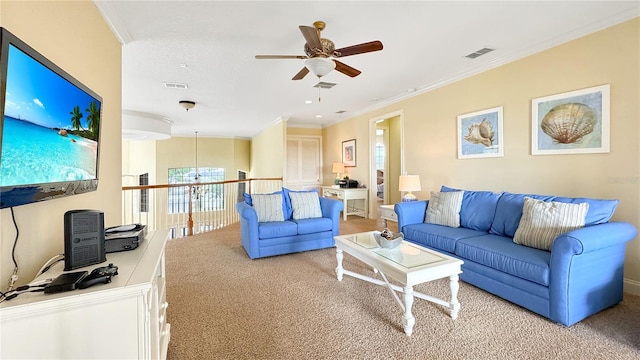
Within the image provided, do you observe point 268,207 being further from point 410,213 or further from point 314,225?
point 410,213

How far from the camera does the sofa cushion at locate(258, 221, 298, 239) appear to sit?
11.3 ft

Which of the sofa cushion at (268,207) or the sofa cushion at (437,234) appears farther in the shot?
the sofa cushion at (268,207)

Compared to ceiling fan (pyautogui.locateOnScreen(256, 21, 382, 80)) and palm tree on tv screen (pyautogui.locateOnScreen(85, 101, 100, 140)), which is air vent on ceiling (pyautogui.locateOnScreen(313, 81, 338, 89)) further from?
palm tree on tv screen (pyautogui.locateOnScreen(85, 101, 100, 140))

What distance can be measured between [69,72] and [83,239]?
107 cm

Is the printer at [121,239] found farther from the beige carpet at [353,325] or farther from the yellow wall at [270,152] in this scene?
the yellow wall at [270,152]

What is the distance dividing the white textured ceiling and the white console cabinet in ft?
6.97

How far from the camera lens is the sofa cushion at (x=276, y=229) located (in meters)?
3.46

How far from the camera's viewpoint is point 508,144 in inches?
130

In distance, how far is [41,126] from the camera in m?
1.16

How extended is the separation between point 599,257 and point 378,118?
4128 mm

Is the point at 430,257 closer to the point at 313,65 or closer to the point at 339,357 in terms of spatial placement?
the point at 339,357

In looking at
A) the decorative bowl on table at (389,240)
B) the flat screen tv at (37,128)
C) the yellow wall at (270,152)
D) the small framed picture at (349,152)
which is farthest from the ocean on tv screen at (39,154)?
the small framed picture at (349,152)

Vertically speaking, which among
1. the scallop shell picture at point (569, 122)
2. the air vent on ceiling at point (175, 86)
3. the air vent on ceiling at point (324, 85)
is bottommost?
the scallop shell picture at point (569, 122)

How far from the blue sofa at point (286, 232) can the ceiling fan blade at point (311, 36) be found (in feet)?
6.85
